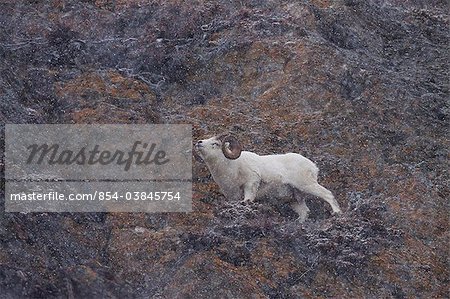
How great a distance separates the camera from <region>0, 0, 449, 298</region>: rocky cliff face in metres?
13.1

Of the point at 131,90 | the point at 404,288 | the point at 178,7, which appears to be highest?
the point at 178,7

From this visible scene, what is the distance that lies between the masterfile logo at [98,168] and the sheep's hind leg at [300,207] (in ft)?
5.77

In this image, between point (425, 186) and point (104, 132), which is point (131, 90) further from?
point (425, 186)

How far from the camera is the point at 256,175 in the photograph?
1398cm

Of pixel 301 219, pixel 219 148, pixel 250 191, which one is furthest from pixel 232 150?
pixel 301 219

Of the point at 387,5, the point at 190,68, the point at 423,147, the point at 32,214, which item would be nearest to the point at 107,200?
the point at 32,214

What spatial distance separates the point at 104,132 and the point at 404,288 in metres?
6.14

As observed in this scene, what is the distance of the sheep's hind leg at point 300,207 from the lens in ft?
46.2

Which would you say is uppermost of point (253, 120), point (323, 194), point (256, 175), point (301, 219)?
point (253, 120)

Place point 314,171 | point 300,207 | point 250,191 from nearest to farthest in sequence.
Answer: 1. point 250,191
2. point 300,207
3. point 314,171

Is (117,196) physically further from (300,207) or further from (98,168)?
(300,207)

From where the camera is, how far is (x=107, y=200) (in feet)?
47.7

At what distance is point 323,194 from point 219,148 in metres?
1.86

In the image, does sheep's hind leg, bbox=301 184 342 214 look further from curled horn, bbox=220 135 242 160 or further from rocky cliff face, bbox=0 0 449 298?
curled horn, bbox=220 135 242 160
